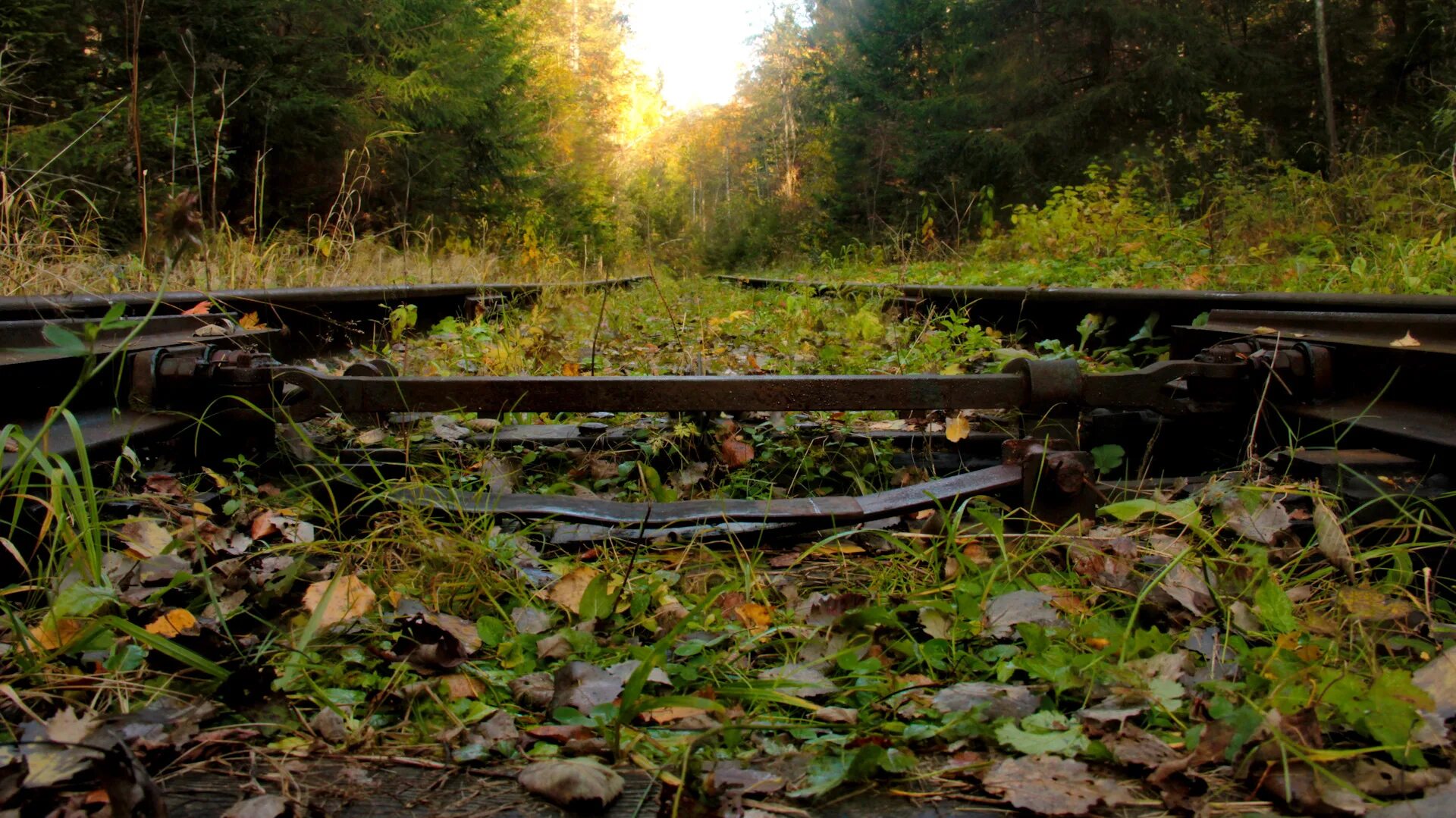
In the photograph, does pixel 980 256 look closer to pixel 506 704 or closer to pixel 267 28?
pixel 267 28

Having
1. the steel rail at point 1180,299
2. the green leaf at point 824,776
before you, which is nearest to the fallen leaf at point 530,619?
the green leaf at point 824,776

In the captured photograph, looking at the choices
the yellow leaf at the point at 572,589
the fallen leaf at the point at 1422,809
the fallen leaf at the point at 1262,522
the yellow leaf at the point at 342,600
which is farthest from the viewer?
the fallen leaf at the point at 1262,522

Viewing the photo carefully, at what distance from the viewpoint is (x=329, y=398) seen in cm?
222

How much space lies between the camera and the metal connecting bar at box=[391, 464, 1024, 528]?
185 cm

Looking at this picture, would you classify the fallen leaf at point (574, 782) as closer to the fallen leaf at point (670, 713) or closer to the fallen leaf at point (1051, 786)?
the fallen leaf at point (670, 713)

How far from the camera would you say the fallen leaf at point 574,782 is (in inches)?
38.1

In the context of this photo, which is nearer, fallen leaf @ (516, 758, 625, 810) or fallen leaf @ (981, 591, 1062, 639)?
fallen leaf @ (516, 758, 625, 810)

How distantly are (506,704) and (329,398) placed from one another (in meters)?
1.26

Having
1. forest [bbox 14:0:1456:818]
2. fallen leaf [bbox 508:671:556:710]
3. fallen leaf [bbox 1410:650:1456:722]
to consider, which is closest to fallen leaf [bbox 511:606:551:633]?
forest [bbox 14:0:1456:818]

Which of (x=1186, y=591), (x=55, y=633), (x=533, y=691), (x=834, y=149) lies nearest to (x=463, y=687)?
(x=533, y=691)

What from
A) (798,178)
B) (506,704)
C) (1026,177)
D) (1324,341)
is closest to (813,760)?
(506,704)

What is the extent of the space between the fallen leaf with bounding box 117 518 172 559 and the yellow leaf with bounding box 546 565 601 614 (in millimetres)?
713

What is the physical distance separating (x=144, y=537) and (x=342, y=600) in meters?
0.50

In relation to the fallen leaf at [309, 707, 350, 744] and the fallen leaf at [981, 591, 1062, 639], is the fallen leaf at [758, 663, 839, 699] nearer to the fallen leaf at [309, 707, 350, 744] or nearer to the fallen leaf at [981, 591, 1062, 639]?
the fallen leaf at [981, 591, 1062, 639]
